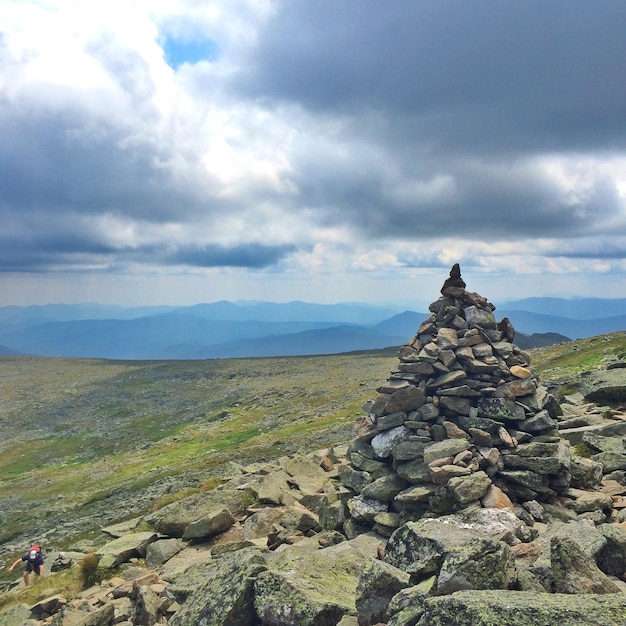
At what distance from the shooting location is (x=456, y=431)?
23.0 m

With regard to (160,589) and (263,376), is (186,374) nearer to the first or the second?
(263,376)

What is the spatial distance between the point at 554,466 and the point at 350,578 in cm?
1075

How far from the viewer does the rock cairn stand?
2076 cm

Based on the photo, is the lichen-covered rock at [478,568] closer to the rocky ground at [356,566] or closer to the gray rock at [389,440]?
the rocky ground at [356,566]

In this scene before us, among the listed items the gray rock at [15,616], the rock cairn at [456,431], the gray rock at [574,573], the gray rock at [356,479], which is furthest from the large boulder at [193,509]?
the gray rock at [574,573]

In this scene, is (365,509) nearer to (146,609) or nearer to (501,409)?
(501,409)

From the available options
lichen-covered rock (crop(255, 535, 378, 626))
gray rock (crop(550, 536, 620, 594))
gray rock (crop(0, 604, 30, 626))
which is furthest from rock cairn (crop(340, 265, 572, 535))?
gray rock (crop(0, 604, 30, 626))

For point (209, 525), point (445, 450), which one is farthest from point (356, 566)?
point (209, 525)

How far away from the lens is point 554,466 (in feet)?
69.7

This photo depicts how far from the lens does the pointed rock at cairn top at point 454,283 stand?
27516mm

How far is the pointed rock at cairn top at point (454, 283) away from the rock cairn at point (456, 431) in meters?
0.06

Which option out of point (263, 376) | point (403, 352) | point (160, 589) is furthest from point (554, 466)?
point (263, 376)

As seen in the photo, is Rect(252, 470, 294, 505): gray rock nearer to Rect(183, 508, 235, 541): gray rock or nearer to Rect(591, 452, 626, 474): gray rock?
Rect(183, 508, 235, 541): gray rock

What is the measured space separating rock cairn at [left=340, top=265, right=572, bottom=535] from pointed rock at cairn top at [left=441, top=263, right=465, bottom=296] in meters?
0.06
